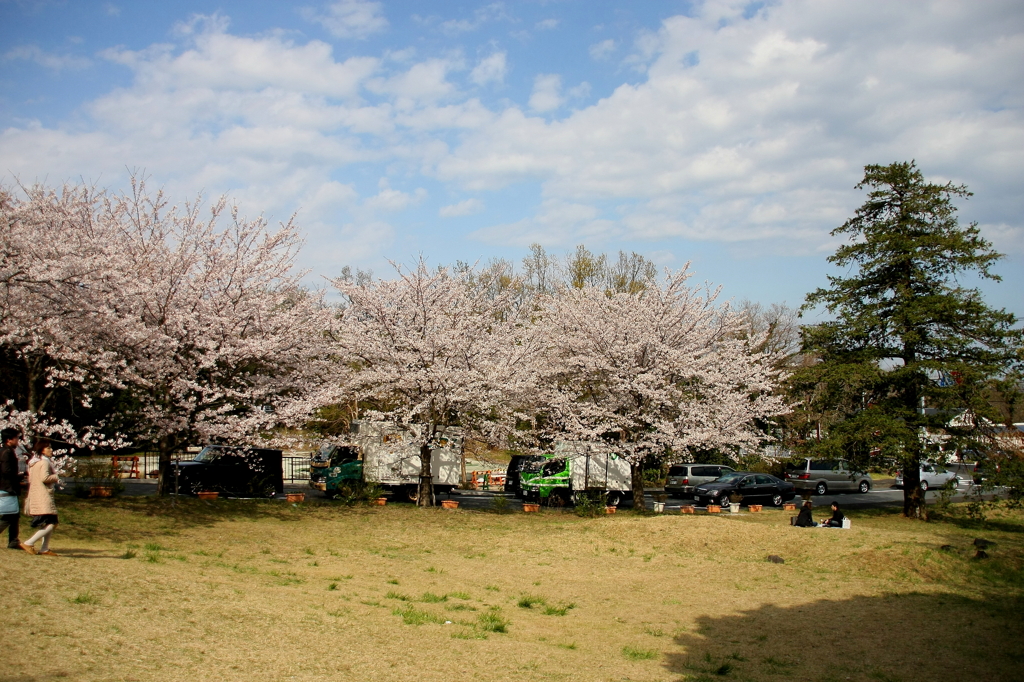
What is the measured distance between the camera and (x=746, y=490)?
26.9 m

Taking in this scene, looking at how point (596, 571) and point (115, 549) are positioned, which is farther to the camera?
point (596, 571)

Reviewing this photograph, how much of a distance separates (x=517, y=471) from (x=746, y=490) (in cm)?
855

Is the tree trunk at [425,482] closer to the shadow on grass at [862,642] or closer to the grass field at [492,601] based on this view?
the grass field at [492,601]

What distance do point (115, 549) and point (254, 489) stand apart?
10.2 meters

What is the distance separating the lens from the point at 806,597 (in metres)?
12.3

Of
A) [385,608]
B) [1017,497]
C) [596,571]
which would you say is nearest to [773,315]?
[1017,497]

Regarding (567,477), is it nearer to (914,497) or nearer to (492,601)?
(914,497)

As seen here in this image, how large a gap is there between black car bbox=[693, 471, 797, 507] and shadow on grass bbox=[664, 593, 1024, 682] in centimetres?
1375

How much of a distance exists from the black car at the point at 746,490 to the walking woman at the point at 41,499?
835 inches

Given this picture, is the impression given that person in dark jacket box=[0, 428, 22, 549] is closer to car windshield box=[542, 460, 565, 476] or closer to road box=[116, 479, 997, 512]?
road box=[116, 479, 997, 512]

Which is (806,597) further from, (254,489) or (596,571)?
(254,489)

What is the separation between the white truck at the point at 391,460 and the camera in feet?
72.8

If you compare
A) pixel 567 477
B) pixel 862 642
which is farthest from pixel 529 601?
pixel 567 477

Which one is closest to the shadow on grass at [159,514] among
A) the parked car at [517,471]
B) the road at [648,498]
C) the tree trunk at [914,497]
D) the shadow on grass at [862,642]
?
the road at [648,498]
